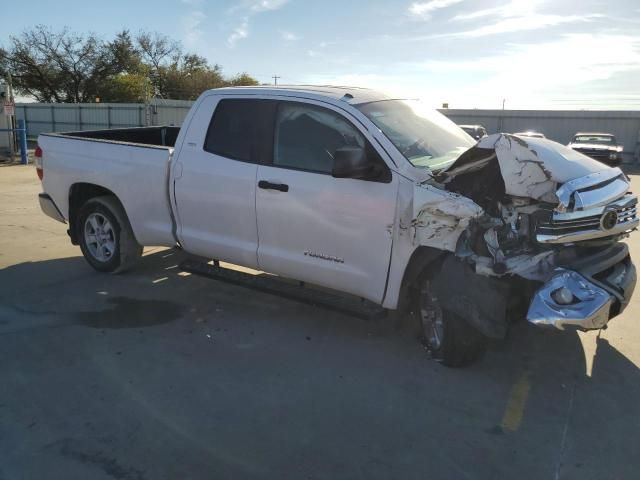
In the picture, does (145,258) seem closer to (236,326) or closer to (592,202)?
(236,326)

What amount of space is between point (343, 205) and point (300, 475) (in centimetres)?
205

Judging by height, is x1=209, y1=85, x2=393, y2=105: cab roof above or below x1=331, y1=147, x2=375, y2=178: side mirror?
above

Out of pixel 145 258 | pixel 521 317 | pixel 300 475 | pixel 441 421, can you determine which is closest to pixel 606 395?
pixel 521 317

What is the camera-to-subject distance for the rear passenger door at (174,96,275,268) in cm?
492

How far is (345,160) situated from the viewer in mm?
4047

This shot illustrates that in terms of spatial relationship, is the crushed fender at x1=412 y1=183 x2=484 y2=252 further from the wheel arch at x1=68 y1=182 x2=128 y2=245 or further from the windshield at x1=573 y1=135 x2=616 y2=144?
the windshield at x1=573 y1=135 x2=616 y2=144

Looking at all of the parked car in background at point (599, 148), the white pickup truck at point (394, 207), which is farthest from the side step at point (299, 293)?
the parked car in background at point (599, 148)

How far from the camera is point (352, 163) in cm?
405

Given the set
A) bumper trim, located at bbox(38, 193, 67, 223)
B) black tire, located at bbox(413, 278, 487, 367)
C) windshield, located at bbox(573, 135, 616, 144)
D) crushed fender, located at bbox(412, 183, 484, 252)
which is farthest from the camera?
windshield, located at bbox(573, 135, 616, 144)

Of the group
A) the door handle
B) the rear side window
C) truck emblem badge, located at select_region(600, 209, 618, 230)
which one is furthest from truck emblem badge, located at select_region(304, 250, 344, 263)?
truck emblem badge, located at select_region(600, 209, 618, 230)

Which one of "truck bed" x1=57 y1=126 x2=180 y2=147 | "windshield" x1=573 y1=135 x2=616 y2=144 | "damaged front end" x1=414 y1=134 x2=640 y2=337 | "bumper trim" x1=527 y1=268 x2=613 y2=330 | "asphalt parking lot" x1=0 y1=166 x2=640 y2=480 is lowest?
"asphalt parking lot" x1=0 y1=166 x2=640 y2=480

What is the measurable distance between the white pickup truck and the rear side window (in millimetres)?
13

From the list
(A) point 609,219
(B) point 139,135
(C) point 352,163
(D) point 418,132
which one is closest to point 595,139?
(B) point 139,135

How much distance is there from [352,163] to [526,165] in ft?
3.89
